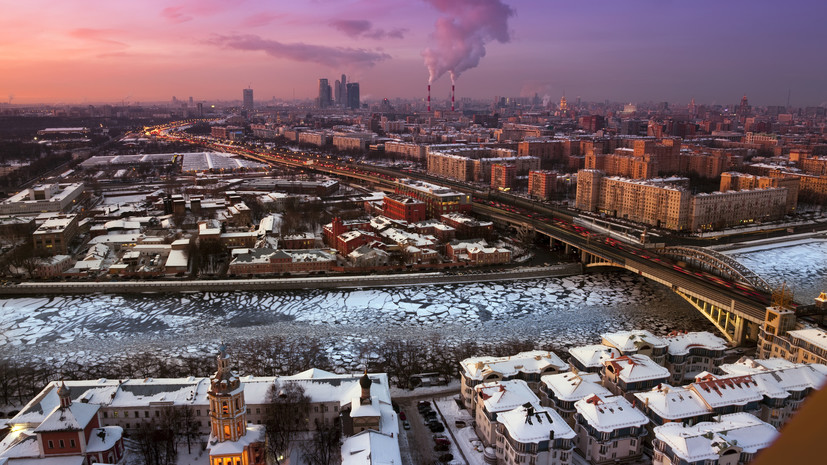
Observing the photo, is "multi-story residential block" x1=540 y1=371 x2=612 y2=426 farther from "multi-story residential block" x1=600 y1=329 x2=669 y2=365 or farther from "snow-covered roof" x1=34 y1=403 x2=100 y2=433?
"snow-covered roof" x1=34 y1=403 x2=100 y2=433

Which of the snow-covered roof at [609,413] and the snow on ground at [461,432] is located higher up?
the snow-covered roof at [609,413]

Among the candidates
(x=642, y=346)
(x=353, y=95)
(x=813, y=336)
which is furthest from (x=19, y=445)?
(x=353, y=95)

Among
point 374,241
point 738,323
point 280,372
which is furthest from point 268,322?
point 738,323

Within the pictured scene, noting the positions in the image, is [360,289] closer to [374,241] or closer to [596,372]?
[374,241]

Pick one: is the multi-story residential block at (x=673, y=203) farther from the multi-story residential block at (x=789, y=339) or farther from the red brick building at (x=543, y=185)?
the multi-story residential block at (x=789, y=339)

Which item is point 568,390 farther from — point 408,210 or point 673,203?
point 673,203

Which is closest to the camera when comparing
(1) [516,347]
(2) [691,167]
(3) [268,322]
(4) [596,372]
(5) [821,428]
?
(5) [821,428]

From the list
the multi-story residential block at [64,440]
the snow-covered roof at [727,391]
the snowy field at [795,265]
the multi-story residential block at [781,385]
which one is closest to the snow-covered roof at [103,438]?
the multi-story residential block at [64,440]
